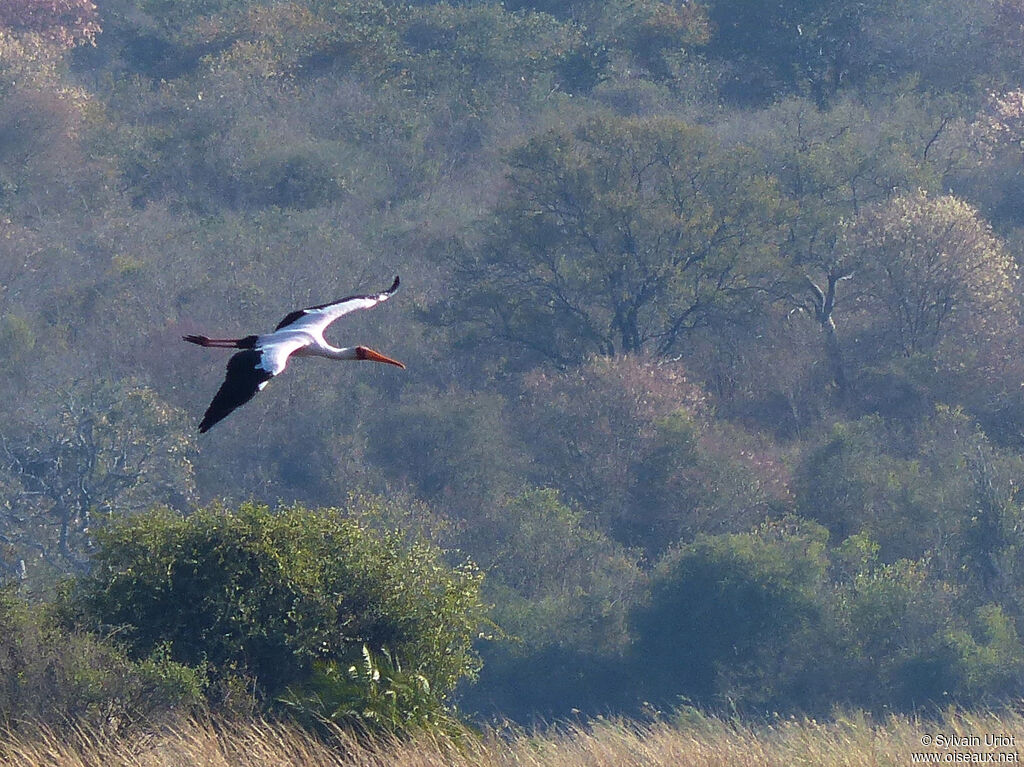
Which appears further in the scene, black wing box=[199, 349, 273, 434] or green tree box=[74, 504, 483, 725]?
green tree box=[74, 504, 483, 725]

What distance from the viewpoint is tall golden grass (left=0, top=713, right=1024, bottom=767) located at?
35.8ft

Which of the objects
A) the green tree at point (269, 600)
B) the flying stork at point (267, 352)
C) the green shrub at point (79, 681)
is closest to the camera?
the flying stork at point (267, 352)

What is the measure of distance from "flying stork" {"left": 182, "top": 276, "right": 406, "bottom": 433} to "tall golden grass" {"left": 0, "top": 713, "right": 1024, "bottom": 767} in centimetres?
265

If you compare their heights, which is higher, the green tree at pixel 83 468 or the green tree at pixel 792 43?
the green tree at pixel 792 43

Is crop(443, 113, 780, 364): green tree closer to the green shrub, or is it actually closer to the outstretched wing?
the outstretched wing

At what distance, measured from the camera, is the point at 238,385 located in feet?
30.3

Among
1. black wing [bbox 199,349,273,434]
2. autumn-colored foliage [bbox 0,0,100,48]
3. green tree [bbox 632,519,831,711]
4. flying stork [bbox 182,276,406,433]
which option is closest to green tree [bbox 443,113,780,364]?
green tree [bbox 632,519,831,711]

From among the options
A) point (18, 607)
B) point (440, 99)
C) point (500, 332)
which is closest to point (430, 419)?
point (500, 332)

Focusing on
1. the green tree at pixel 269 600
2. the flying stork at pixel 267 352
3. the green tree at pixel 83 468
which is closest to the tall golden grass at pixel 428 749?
the green tree at pixel 269 600

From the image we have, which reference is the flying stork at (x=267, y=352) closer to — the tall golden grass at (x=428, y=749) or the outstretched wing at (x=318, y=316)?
the outstretched wing at (x=318, y=316)

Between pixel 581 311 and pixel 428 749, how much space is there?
1062 inches

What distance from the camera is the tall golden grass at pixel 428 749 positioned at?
1092cm

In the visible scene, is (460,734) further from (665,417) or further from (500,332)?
(500,332)

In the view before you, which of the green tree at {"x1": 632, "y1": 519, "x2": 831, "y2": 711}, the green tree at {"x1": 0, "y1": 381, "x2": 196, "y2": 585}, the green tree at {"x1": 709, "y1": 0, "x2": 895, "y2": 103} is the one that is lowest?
the green tree at {"x1": 632, "y1": 519, "x2": 831, "y2": 711}
